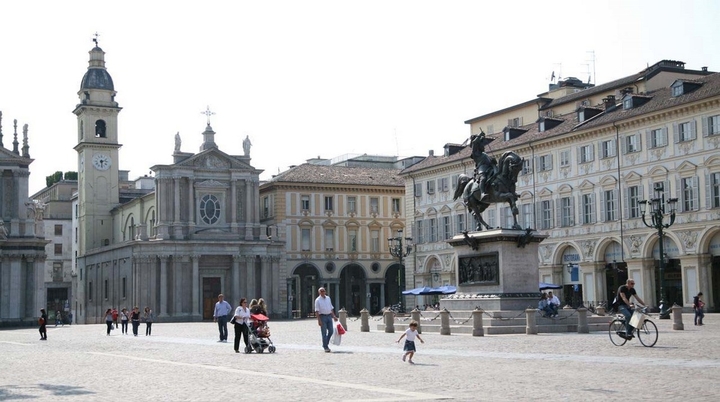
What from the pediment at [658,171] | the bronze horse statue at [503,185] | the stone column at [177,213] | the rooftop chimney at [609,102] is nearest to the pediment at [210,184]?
the stone column at [177,213]

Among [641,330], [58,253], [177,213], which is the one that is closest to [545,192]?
[177,213]

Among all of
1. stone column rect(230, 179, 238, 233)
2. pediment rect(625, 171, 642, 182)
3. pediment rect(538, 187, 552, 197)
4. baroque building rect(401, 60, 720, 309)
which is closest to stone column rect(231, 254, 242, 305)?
stone column rect(230, 179, 238, 233)

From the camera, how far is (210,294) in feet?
308

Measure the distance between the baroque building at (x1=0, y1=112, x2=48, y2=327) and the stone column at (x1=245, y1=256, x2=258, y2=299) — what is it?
18.2 metres

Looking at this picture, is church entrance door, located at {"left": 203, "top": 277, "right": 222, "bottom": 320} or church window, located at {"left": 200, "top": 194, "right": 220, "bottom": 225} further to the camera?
church window, located at {"left": 200, "top": 194, "right": 220, "bottom": 225}

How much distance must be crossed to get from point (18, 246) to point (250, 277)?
67.5ft

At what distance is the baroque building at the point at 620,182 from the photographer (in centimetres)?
6106

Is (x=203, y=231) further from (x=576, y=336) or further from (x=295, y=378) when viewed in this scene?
(x=295, y=378)

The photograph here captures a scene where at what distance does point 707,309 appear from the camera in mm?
60688

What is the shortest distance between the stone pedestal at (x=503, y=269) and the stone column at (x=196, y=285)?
179 feet

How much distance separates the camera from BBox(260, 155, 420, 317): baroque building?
9844cm

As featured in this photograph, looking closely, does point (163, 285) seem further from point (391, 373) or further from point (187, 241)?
point (391, 373)

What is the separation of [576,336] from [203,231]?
6357cm

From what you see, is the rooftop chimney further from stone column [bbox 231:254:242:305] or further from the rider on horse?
stone column [bbox 231:254:242:305]
